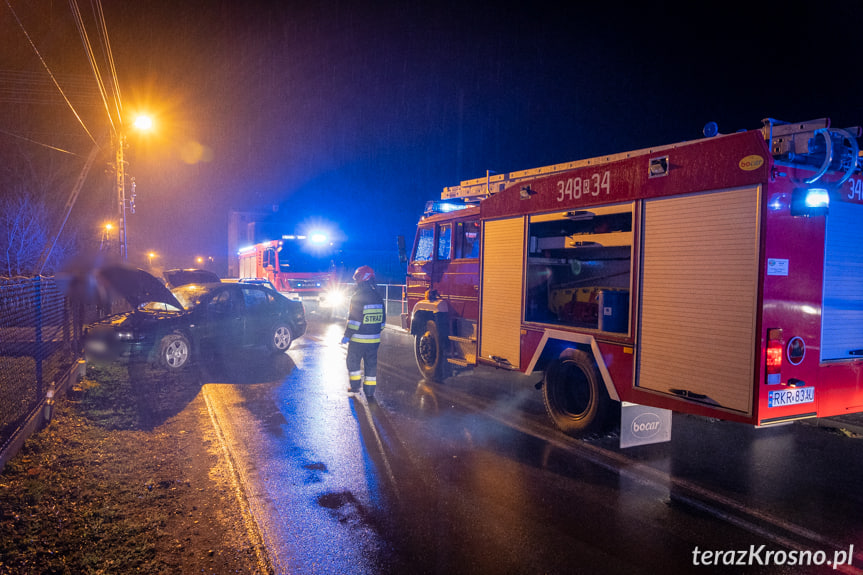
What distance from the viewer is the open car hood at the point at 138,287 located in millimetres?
9930

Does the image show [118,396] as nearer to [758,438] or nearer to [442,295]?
[442,295]

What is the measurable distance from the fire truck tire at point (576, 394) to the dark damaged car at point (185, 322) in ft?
21.8

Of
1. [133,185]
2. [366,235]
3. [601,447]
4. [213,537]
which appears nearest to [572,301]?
[601,447]

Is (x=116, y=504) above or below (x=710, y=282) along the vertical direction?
below

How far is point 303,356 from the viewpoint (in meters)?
11.4

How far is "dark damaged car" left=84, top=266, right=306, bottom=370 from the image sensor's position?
28.9 ft

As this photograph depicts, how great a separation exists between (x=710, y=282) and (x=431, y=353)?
510cm

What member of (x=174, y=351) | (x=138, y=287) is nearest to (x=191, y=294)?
(x=138, y=287)

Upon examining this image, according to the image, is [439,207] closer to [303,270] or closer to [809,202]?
[809,202]

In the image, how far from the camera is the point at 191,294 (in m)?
10.6

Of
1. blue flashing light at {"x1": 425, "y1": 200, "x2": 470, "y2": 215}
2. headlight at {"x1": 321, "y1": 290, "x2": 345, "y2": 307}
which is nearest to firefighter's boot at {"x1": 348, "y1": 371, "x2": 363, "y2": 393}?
blue flashing light at {"x1": 425, "y1": 200, "x2": 470, "y2": 215}

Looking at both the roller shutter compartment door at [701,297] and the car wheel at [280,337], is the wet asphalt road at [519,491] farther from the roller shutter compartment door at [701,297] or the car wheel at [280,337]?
the car wheel at [280,337]

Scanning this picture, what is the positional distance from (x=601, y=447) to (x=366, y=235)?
35.2m

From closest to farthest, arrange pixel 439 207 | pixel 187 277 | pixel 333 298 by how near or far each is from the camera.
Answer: pixel 439 207 → pixel 333 298 → pixel 187 277
